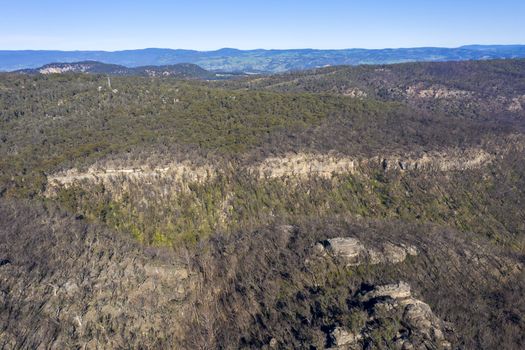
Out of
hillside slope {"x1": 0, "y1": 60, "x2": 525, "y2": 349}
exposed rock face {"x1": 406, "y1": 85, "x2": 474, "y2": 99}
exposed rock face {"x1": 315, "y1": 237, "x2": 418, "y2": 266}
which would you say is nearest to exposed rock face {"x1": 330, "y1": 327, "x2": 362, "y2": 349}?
hillside slope {"x1": 0, "y1": 60, "x2": 525, "y2": 349}

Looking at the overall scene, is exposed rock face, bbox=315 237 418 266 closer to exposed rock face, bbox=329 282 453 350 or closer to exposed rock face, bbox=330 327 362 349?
exposed rock face, bbox=329 282 453 350

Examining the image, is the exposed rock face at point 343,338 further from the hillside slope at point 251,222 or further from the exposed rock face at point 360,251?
the exposed rock face at point 360,251

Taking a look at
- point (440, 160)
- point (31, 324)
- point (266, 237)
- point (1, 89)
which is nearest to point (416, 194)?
point (440, 160)

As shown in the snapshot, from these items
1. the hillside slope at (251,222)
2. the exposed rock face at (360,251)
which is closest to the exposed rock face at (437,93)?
the hillside slope at (251,222)

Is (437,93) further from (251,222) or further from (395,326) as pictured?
(395,326)

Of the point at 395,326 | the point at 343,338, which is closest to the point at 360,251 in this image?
the point at 395,326

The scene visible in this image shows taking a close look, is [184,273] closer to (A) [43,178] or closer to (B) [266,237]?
(B) [266,237]
